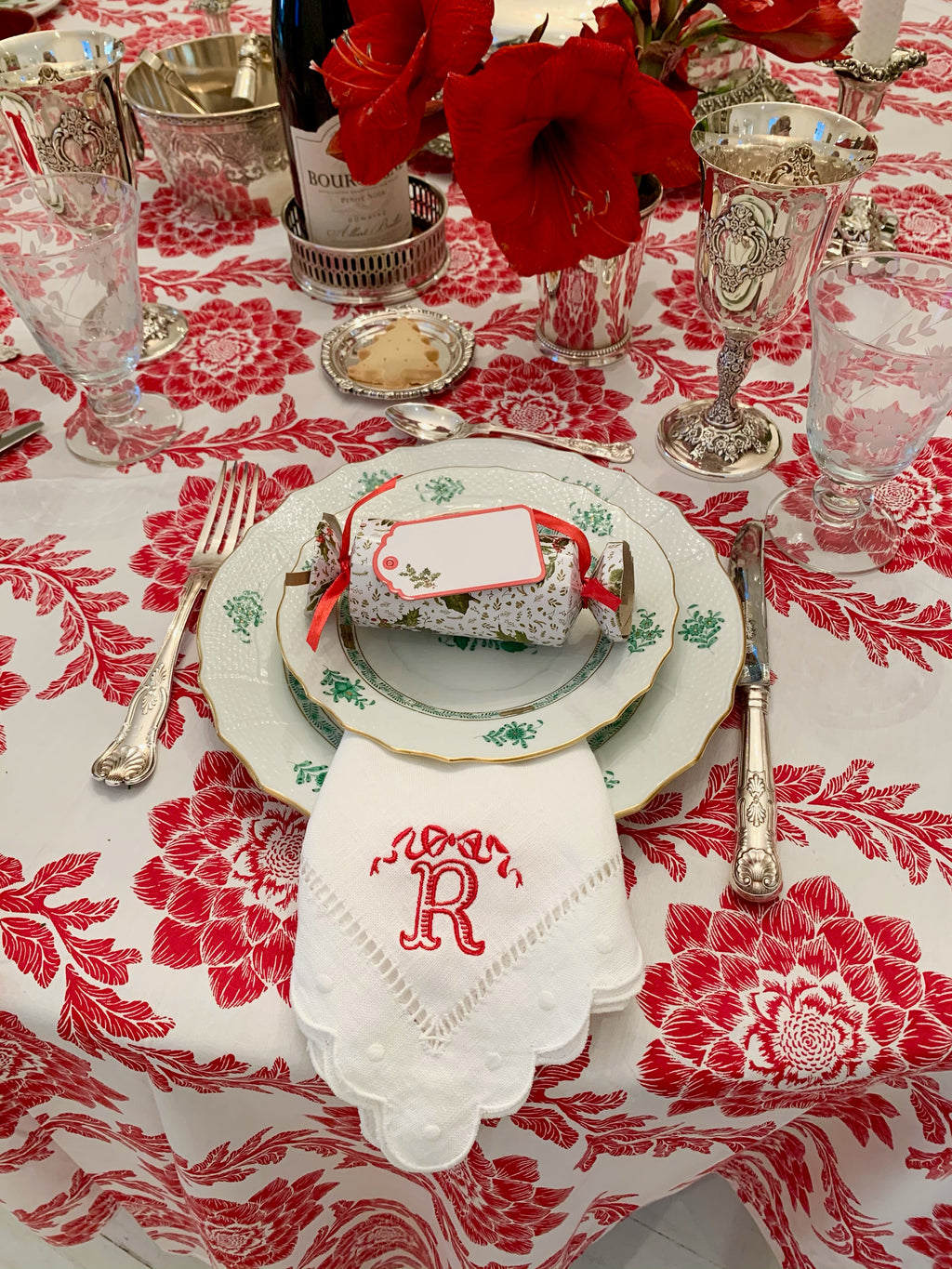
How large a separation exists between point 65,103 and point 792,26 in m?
0.60

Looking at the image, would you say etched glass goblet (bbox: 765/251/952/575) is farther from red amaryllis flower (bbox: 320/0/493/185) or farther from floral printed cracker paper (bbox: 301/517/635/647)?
red amaryllis flower (bbox: 320/0/493/185)

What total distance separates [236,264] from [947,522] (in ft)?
2.42

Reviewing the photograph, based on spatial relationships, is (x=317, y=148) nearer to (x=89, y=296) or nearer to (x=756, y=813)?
(x=89, y=296)

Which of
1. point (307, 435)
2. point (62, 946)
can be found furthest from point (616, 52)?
point (62, 946)

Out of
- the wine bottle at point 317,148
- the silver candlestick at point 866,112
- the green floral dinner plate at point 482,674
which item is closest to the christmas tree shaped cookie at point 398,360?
the wine bottle at point 317,148

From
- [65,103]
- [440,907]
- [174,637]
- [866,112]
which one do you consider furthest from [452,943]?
[866,112]

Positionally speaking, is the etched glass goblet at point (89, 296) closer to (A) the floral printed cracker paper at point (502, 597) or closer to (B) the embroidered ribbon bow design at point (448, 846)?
(A) the floral printed cracker paper at point (502, 597)

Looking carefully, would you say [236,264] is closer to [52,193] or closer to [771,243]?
[52,193]

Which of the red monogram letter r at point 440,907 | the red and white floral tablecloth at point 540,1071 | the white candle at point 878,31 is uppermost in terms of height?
the white candle at point 878,31

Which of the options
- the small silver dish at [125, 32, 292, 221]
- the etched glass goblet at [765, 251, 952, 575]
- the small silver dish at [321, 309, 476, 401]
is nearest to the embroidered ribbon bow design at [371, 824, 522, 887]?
the etched glass goblet at [765, 251, 952, 575]

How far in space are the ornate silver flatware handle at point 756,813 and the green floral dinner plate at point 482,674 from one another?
8 centimetres

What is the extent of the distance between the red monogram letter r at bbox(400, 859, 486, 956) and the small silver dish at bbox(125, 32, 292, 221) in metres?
0.81

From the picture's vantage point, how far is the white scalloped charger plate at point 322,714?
467 millimetres

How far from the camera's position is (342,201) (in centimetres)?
82
